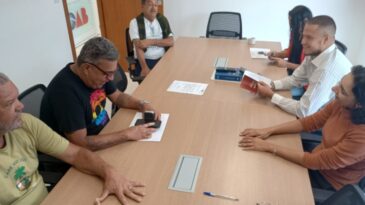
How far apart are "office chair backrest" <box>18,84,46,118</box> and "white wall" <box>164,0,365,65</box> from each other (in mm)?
3058

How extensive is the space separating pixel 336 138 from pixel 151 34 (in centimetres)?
228

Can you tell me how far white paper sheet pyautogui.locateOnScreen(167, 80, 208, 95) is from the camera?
7.12 feet

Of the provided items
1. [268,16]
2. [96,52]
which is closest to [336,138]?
[96,52]

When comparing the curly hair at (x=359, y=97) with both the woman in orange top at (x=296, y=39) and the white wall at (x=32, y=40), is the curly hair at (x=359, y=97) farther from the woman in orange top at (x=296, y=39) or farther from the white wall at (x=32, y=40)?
the white wall at (x=32, y=40)

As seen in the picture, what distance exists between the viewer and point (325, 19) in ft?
6.56

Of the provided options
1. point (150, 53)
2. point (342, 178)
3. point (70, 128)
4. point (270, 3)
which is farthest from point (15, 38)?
point (270, 3)

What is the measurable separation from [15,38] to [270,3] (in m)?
3.29

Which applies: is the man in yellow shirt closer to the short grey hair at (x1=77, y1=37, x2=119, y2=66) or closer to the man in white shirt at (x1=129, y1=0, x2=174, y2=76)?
the short grey hair at (x1=77, y1=37, x2=119, y2=66)

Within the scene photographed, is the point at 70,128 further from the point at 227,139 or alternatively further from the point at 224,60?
→ the point at 224,60

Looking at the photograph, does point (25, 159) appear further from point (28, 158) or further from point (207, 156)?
point (207, 156)

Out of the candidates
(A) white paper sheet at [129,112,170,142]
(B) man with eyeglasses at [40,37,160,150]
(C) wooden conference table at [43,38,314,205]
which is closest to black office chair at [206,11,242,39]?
(C) wooden conference table at [43,38,314,205]

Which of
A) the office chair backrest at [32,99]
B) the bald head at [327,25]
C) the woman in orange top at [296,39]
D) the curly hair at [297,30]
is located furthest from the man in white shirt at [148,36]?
the bald head at [327,25]

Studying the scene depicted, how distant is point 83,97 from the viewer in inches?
62.1

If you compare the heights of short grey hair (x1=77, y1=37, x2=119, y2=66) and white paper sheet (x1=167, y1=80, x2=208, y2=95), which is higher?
short grey hair (x1=77, y1=37, x2=119, y2=66)
